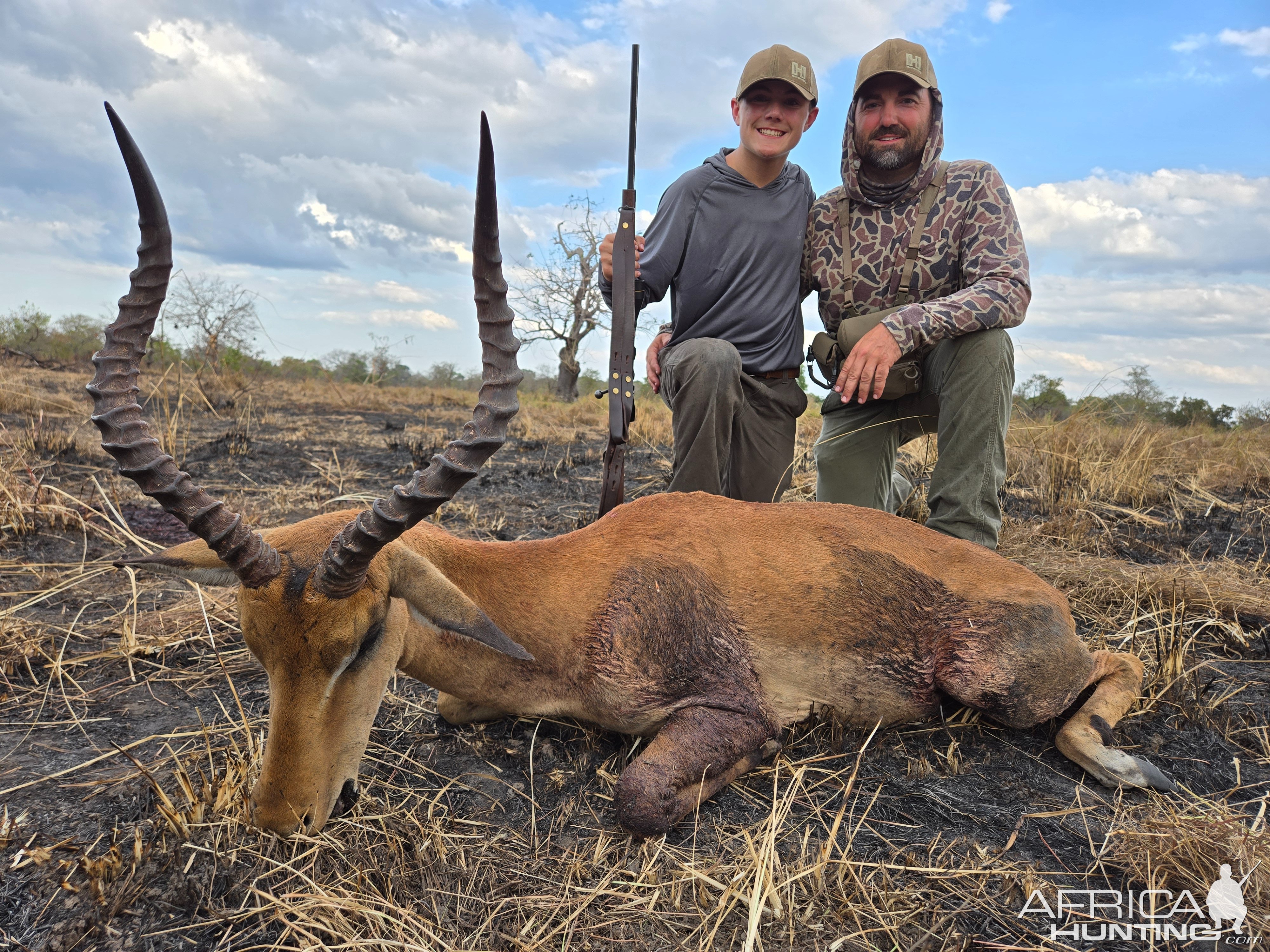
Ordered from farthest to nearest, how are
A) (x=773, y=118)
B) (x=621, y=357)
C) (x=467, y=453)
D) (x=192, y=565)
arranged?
(x=773, y=118) < (x=621, y=357) < (x=192, y=565) < (x=467, y=453)

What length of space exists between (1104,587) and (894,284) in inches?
96.9

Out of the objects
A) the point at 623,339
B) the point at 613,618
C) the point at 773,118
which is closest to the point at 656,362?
the point at 623,339

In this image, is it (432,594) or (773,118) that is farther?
(773,118)

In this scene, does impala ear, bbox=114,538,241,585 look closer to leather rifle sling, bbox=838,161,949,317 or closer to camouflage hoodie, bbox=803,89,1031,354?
camouflage hoodie, bbox=803,89,1031,354

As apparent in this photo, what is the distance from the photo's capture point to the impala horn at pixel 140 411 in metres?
2.19

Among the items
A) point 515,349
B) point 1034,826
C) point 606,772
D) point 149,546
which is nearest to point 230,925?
point 606,772

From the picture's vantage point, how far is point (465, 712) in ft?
10.9

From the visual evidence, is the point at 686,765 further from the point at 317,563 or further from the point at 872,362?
the point at 872,362

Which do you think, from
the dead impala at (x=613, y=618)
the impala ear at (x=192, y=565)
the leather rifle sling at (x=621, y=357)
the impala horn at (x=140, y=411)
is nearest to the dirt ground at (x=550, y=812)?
the dead impala at (x=613, y=618)

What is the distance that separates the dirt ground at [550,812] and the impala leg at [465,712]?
0.05 meters

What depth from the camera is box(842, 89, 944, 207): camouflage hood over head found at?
4.93 m

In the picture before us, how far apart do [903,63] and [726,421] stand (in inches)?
103

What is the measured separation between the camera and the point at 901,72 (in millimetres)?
4832

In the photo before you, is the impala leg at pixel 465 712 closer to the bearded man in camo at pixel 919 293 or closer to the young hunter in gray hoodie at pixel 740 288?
the young hunter in gray hoodie at pixel 740 288
